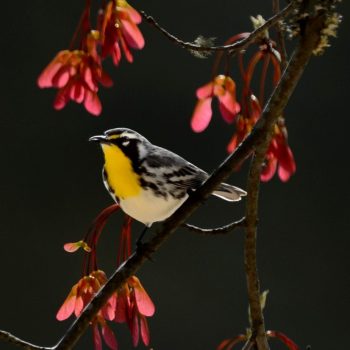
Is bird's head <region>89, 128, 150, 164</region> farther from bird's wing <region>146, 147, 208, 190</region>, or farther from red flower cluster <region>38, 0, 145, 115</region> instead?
red flower cluster <region>38, 0, 145, 115</region>

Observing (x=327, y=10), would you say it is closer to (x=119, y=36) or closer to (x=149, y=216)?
(x=119, y=36)

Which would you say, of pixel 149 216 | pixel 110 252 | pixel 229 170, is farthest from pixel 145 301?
pixel 110 252

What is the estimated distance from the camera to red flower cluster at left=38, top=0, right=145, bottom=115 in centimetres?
70

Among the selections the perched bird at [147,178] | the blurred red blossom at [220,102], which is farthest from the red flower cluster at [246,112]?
the perched bird at [147,178]

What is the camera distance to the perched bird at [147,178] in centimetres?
115

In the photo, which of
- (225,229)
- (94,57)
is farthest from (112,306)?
(94,57)

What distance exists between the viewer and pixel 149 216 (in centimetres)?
115

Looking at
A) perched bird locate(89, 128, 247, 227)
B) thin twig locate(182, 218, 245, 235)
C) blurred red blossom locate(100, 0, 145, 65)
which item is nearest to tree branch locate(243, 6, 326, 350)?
thin twig locate(182, 218, 245, 235)

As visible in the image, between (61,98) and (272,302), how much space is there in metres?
1.81

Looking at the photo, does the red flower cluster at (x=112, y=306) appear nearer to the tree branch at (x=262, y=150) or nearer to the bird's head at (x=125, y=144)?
the tree branch at (x=262, y=150)

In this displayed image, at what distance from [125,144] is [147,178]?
6 centimetres

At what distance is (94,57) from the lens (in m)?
0.72

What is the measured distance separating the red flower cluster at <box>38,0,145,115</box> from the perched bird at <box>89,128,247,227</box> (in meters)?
0.40

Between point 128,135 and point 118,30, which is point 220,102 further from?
point 128,135
